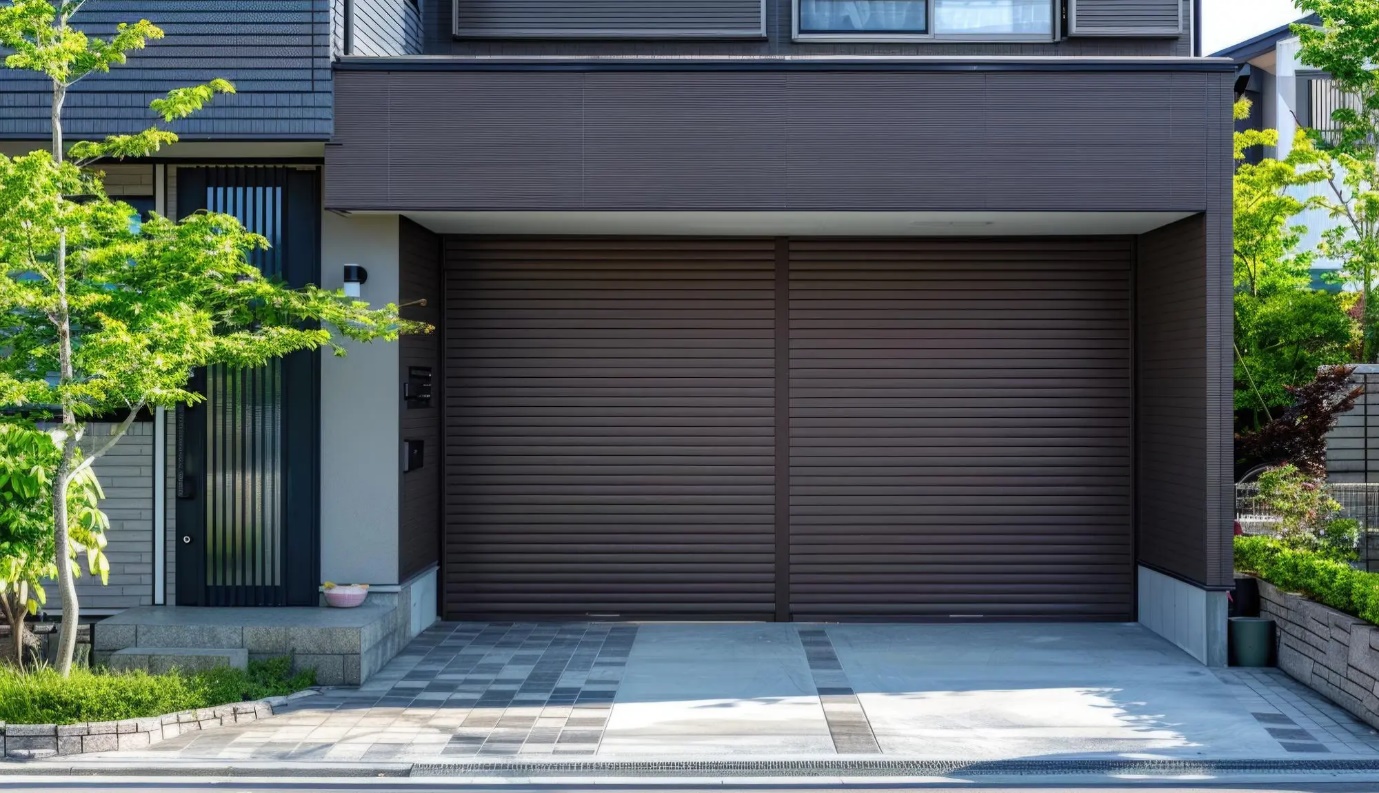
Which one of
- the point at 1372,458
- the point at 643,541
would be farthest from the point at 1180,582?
the point at 643,541

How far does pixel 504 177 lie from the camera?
1012cm

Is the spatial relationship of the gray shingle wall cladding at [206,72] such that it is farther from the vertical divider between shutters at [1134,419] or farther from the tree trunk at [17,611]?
the vertical divider between shutters at [1134,419]

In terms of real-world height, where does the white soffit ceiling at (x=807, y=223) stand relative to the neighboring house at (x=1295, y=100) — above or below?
below

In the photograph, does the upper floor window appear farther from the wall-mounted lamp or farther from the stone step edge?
the stone step edge

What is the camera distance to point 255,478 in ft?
34.0

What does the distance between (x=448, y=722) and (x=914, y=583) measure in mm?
5273

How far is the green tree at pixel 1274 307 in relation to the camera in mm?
16453

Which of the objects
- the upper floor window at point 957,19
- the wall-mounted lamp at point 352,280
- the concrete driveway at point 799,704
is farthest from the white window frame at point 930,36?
the concrete driveway at point 799,704

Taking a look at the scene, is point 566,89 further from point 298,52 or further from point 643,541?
point 643,541

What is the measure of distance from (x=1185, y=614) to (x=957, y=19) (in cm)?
602

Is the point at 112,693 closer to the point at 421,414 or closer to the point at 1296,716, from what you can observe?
the point at 421,414

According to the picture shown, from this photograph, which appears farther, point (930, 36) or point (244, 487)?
point (930, 36)

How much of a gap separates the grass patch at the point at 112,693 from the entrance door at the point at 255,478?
5.42ft

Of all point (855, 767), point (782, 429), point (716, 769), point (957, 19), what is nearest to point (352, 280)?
point (782, 429)
